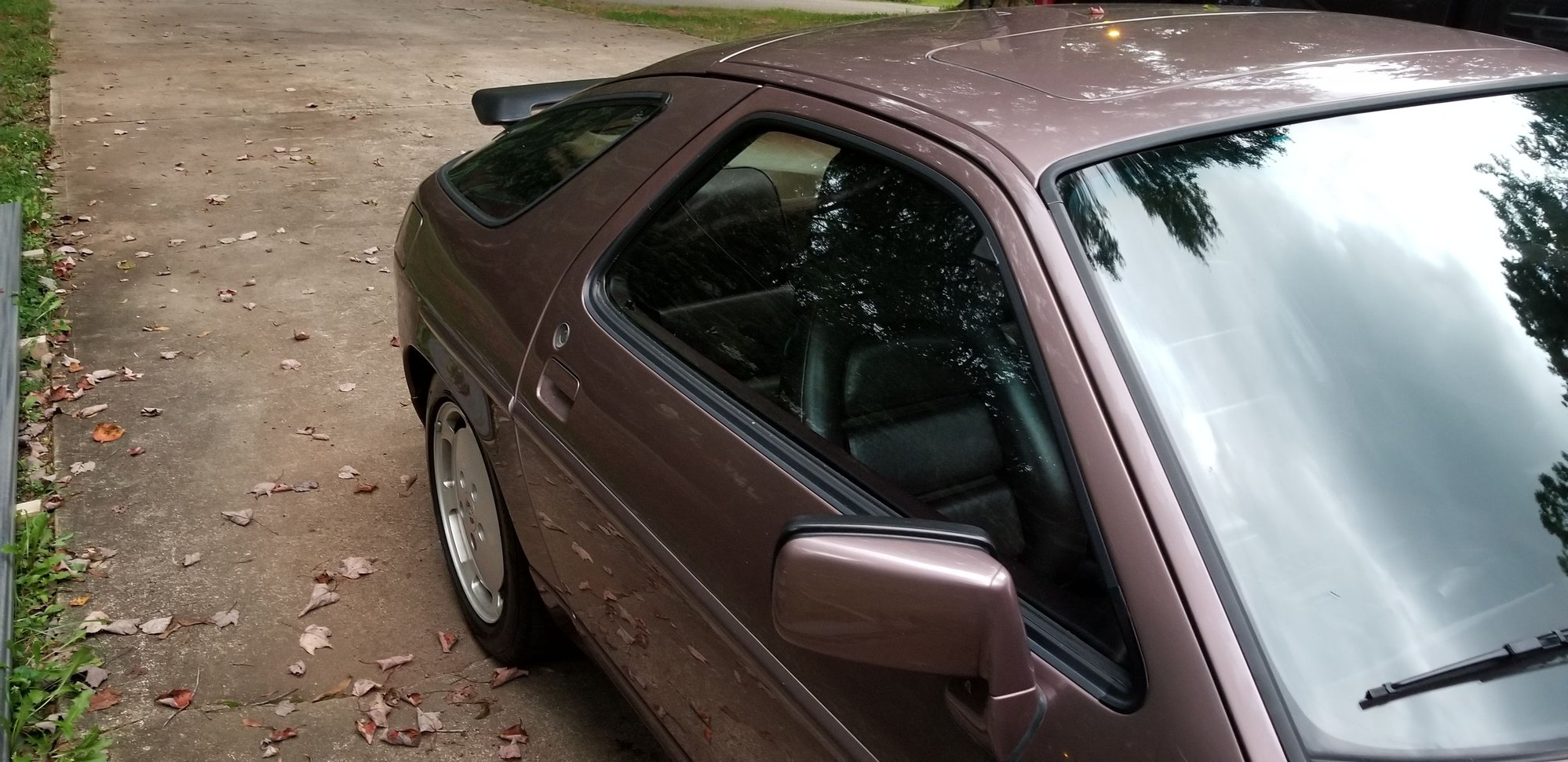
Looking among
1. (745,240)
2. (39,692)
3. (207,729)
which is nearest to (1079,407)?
(745,240)

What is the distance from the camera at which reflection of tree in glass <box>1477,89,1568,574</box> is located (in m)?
1.80

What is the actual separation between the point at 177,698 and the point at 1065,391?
8.90 feet

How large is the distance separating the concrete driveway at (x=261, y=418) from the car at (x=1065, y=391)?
37.8 inches

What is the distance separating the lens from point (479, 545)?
3.32 metres

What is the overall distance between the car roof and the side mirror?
62 cm

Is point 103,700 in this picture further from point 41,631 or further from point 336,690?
point 336,690

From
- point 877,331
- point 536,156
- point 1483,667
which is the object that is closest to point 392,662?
→ point 536,156

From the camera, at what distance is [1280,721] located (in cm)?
129

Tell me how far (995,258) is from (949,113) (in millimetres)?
313

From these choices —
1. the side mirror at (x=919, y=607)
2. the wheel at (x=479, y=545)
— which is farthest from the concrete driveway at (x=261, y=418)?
the side mirror at (x=919, y=607)

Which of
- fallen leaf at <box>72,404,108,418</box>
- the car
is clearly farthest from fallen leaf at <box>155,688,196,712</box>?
fallen leaf at <box>72,404,108,418</box>

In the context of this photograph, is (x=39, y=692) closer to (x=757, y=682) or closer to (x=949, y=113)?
(x=757, y=682)

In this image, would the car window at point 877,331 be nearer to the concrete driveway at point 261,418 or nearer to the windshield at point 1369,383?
the windshield at point 1369,383

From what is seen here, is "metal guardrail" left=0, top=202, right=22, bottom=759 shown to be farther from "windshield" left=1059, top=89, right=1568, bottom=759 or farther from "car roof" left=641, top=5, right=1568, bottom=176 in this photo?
"windshield" left=1059, top=89, right=1568, bottom=759
